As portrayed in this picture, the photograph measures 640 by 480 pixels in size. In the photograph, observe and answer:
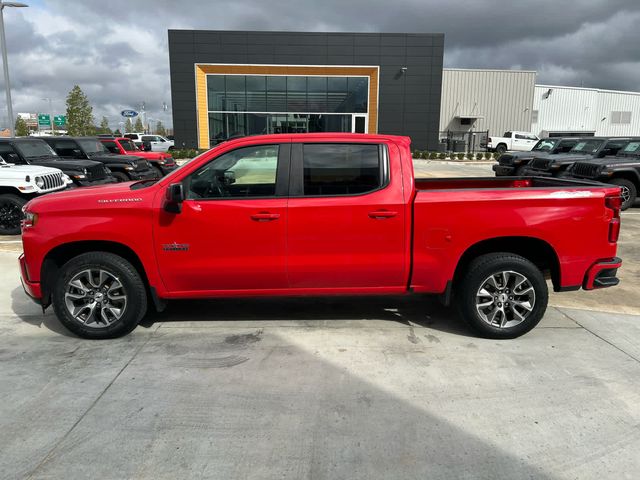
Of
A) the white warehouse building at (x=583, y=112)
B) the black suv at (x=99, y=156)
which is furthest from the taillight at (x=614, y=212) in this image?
the white warehouse building at (x=583, y=112)

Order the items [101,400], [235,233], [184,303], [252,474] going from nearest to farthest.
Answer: [252,474] → [101,400] → [235,233] → [184,303]

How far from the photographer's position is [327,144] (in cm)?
456

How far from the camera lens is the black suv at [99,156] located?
13.8m

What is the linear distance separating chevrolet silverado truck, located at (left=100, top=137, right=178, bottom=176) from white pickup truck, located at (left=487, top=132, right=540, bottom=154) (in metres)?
28.2

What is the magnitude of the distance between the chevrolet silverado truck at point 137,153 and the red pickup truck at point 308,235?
12.7m

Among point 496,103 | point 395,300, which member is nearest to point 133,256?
point 395,300

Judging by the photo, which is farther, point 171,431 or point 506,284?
point 506,284

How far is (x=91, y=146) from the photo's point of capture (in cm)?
1459

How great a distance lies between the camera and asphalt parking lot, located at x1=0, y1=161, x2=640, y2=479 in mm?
2900

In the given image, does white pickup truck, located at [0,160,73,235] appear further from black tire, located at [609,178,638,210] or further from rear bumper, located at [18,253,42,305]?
black tire, located at [609,178,638,210]

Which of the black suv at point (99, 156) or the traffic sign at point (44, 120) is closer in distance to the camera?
the black suv at point (99, 156)

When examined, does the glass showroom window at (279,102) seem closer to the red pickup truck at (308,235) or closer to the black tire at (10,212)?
the black tire at (10,212)

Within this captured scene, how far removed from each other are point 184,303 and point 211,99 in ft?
111

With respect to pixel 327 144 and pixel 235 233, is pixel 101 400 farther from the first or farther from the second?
pixel 327 144
